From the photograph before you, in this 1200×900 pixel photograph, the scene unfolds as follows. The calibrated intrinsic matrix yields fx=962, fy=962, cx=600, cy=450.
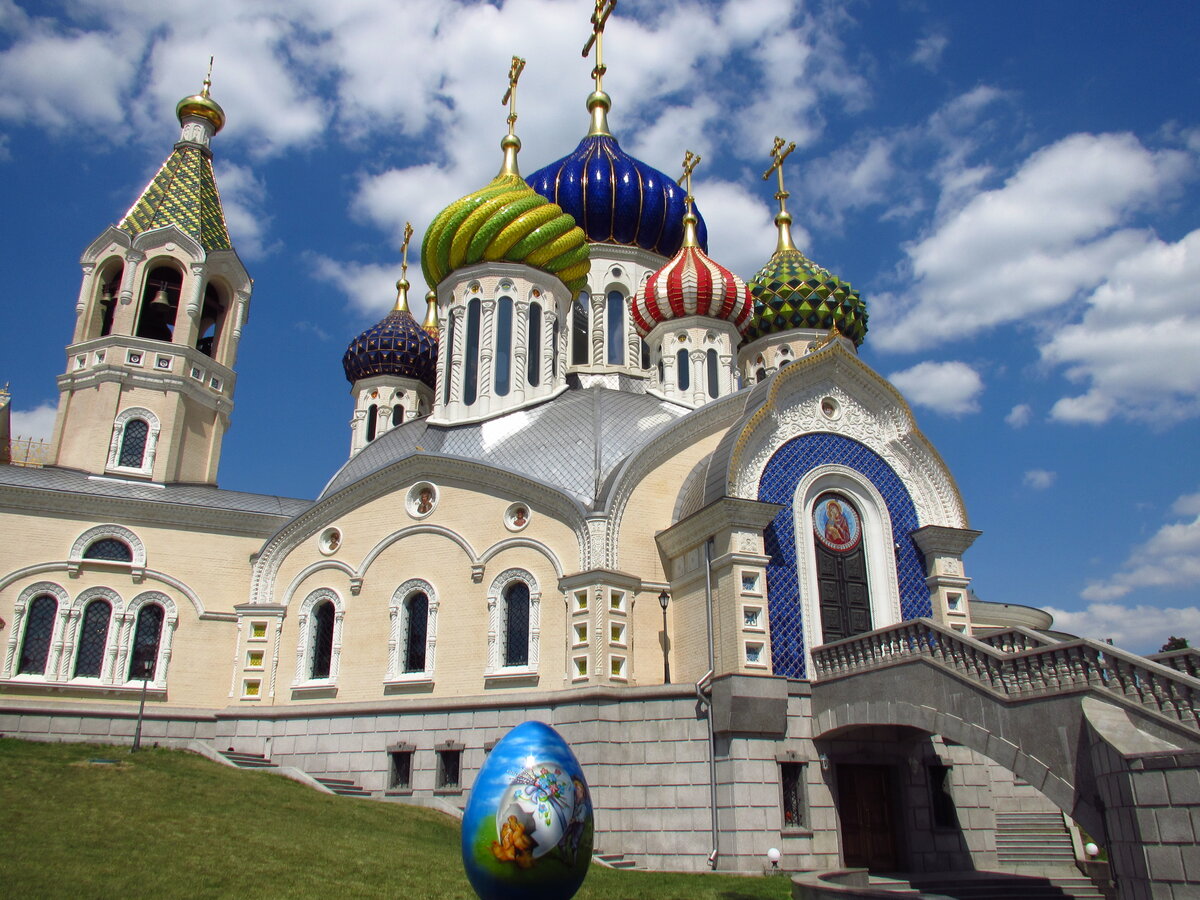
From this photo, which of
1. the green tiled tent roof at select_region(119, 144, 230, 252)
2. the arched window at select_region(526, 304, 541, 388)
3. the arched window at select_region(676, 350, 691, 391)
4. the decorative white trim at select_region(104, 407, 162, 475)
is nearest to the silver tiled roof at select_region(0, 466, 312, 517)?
the decorative white trim at select_region(104, 407, 162, 475)

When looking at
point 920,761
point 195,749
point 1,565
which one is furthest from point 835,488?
point 1,565

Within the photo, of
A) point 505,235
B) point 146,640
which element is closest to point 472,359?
point 505,235

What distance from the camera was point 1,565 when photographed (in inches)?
690

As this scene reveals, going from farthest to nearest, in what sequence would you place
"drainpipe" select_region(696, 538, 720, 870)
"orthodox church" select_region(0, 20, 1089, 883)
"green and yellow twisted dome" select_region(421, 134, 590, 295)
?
"green and yellow twisted dome" select_region(421, 134, 590, 295), "orthodox church" select_region(0, 20, 1089, 883), "drainpipe" select_region(696, 538, 720, 870)

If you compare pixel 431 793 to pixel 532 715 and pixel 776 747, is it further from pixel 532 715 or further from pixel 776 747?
pixel 776 747

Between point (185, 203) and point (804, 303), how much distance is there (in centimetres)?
1486

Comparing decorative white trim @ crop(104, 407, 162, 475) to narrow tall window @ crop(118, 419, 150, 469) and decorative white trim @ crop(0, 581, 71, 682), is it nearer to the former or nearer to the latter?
narrow tall window @ crop(118, 419, 150, 469)

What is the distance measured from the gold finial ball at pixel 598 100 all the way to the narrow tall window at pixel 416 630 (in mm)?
15381

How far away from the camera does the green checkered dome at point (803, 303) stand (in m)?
23.2

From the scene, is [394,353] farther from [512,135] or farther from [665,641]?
[665,641]

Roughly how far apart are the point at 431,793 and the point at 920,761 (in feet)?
24.3

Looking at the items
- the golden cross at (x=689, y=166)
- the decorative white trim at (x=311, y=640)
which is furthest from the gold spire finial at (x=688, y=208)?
the decorative white trim at (x=311, y=640)

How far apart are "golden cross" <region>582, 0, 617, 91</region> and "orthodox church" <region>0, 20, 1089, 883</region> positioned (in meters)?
4.28

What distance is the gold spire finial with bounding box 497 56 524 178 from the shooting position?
23.1 metres
